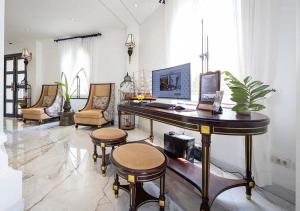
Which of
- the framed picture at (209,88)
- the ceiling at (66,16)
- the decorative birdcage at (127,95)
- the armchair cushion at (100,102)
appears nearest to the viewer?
the framed picture at (209,88)

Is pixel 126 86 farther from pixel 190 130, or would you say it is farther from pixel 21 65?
pixel 21 65

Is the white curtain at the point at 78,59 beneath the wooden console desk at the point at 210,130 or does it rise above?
above

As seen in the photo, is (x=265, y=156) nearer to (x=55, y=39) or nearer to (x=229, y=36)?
(x=229, y=36)

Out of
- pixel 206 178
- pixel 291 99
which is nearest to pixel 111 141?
pixel 206 178

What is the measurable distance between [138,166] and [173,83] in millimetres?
1099

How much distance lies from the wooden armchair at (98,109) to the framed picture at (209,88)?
9.42 ft

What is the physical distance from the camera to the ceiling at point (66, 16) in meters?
3.38

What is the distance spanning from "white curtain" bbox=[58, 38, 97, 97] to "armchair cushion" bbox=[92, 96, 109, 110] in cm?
83

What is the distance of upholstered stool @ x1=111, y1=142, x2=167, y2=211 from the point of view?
1.02 m

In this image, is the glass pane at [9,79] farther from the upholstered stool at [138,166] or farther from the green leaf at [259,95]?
the green leaf at [259,95]

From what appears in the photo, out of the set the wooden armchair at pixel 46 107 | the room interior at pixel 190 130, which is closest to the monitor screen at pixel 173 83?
the room interior at pixel 190 130

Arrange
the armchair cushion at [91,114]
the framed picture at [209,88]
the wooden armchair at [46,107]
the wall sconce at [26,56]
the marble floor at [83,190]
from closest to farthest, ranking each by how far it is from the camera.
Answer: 1. the marble floor at [83,190]
2. the framed picture at [209,88]
3. the armchair cushion at [91,114]
4. the wooden armchair at [46,107]
5. the wall sconce at [26,56]

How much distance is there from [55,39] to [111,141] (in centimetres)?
536

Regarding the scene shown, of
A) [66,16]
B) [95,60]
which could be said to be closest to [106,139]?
[66,16]
